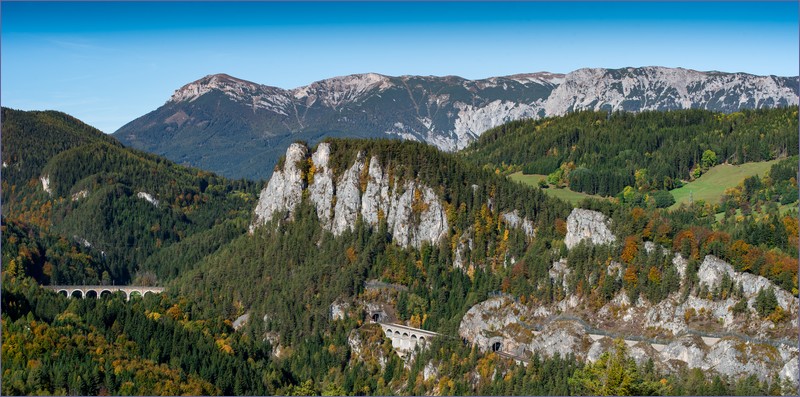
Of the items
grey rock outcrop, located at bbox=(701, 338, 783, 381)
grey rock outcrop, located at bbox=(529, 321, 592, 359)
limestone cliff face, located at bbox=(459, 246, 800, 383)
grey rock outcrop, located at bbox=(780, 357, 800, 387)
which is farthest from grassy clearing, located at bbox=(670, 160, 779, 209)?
grey rock outcrop, located at bbox=(780, 357, 800, 387)

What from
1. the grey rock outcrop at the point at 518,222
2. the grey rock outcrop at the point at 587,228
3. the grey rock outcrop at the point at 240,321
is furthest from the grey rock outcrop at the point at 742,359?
the grey rock outcrop at the point at 240,321

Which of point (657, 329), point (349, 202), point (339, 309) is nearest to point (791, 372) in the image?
point (657, 329)

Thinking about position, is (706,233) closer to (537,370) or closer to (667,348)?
(667,348)

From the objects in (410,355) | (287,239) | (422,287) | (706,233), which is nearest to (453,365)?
(410,355)

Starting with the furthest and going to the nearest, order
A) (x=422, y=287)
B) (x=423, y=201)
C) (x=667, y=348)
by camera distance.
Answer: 1. (x=423, y=201)
2. (x=422, y=287)
3. (x=667, y=348)

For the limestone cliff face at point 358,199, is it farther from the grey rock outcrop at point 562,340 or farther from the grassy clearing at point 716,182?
the grassy clearing at point 716,182

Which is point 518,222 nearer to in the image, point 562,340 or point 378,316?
point 378,316
